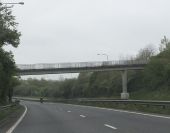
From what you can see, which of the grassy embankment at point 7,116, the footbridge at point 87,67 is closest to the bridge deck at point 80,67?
the footbridge at point 87,67

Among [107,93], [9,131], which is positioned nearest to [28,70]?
[107,93]

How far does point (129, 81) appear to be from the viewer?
393ft

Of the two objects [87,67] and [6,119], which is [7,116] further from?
[87,67]

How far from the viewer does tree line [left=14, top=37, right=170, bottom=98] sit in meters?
101

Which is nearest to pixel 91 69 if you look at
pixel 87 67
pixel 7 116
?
pixel 87 67

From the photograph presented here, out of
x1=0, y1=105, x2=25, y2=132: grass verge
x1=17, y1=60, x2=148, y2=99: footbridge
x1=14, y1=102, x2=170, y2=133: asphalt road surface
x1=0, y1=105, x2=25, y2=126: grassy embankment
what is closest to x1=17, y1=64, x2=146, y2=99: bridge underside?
x1=17, y1=60, x2=148, y2=99: footbridge

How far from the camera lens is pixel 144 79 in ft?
370

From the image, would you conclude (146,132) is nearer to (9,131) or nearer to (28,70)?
(9,131)

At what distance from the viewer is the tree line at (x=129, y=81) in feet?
330

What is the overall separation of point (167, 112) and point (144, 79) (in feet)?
266

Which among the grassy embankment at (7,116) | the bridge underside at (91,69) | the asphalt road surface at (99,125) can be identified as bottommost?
the grassy embankment at (7,116)

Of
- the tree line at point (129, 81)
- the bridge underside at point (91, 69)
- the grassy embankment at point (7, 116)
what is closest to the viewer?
the grassy embankment at point (7, 116)

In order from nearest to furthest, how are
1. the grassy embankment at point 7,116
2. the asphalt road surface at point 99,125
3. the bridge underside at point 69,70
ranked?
the asphalt road surface at point 99,125 < the grassy embankment at point 7,116 < the bridge underside at point 69,70

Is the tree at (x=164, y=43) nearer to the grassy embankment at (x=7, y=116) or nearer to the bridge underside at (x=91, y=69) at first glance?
the bridge underside at (x=91, y=69)
